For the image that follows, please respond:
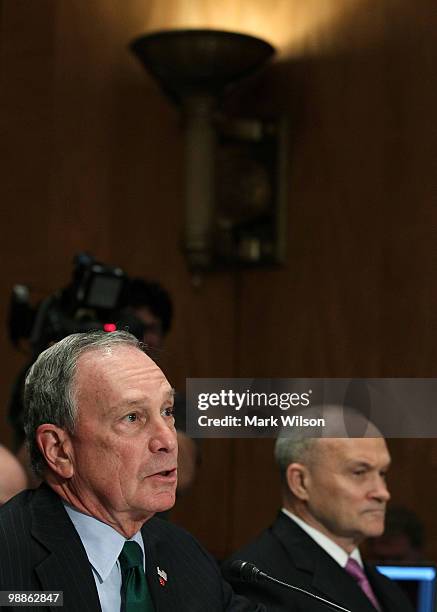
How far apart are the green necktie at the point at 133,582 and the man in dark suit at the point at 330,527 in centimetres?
24

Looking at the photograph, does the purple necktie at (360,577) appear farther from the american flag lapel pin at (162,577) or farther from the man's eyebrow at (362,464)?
the american flag lapel pin at (162,577)

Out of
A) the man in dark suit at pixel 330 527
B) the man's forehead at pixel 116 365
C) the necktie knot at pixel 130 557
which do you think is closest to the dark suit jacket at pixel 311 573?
the man in dark suit at pixel 330 527

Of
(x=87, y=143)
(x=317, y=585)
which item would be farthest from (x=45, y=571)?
(x=87, y=143)

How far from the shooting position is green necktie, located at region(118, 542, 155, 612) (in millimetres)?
1442

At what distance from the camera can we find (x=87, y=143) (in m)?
2.89

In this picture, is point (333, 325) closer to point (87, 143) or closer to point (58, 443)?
point (87, 143)

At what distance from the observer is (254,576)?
162 centimetres

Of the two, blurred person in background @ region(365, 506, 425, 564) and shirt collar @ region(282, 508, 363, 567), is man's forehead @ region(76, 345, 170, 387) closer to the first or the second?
shirt collar @ region(282, 508, 363, 567)

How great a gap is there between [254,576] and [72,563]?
11.4 inches

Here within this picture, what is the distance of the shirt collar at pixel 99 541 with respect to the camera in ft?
4.73

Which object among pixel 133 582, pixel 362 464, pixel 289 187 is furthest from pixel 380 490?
pixel 289 187

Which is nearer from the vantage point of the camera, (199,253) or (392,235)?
(392,235)

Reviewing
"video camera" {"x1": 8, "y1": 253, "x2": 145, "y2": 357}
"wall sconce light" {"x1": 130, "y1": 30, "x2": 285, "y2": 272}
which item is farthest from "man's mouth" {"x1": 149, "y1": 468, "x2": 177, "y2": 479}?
"wall sconce light" {"x1": 130, "y1": 30, "x2": 285, "y2": 272}

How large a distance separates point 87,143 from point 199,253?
346 millimetres
